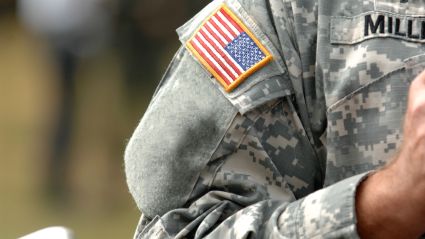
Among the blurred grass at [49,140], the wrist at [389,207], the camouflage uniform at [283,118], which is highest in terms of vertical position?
the camouflage uniform at [283,118]

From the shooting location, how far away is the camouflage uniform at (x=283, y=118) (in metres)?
1.24

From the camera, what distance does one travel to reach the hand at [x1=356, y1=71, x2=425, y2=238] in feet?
3.38

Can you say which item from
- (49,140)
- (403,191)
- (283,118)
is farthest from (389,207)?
(49,140)

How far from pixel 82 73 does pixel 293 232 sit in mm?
3211

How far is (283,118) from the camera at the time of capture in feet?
4.14

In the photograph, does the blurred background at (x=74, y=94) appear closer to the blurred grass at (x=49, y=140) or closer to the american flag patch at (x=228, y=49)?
the blurred grass at (x=49, y=140)

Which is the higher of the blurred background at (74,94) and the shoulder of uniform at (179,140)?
the shoulder of uniform at (179,140)

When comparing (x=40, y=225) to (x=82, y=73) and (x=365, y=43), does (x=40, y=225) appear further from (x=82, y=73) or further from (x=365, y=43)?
(x=365, y=43)

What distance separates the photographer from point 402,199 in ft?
3.46

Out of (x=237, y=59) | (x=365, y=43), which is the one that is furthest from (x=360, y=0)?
(x=237, y=59)

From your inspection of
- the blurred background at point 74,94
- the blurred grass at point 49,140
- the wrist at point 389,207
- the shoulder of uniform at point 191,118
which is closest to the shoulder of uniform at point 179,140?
the shoulder of uniform at point 191,118

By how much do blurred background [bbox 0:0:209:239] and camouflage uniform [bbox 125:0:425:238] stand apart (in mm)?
2712

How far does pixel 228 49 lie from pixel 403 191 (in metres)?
0.33

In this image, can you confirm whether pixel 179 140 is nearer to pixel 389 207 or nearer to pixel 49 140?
pixel 389 207
